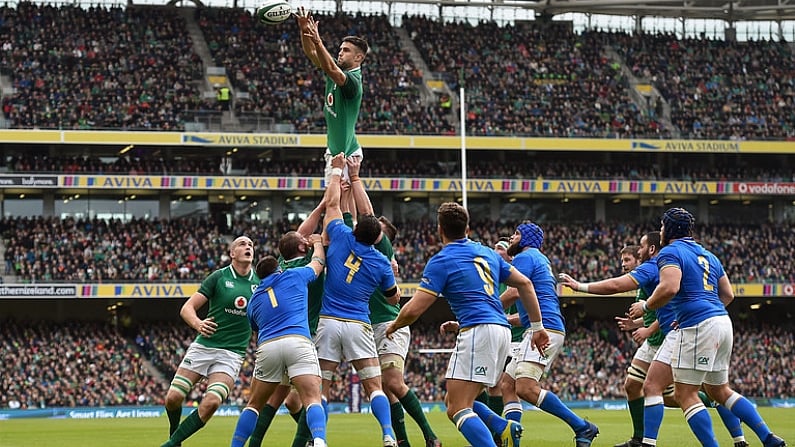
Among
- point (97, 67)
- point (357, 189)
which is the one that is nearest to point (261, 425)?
point (357, 189)

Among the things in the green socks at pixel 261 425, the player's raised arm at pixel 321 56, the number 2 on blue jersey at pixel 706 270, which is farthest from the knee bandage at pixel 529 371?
the player's raised arm at pixel 321 56

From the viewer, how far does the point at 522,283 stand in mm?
10875

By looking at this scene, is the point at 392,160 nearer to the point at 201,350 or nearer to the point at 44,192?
the point at 44,192

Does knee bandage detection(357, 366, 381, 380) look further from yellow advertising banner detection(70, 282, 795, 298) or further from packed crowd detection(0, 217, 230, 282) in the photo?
packed crowd detection(0, 217, 230, 282)

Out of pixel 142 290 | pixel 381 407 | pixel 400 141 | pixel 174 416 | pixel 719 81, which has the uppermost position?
pixel 719 81

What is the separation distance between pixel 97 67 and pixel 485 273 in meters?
43.1

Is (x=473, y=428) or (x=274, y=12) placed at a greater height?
(x=274, y=12)

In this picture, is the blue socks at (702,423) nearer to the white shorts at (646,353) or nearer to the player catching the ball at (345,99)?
the white shorts at (646,353)

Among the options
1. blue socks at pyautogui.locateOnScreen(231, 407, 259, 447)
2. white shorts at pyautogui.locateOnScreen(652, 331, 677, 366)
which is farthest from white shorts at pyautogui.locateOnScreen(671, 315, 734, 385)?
blue socks at pyautogui.locateOnScreen(231, 407, 259, 447)

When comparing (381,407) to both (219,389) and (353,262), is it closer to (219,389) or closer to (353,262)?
(353,262)

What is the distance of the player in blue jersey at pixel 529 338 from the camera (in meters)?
13.6

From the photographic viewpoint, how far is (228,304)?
13867 millimetres

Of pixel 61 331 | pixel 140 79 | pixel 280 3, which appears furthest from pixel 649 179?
pixel 280 3

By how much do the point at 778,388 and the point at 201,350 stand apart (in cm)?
3685
